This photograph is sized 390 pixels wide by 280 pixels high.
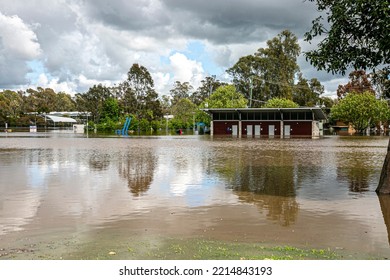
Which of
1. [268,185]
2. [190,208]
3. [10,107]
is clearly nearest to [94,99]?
[10,107]

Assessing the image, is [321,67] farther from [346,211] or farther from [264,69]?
[264,69]

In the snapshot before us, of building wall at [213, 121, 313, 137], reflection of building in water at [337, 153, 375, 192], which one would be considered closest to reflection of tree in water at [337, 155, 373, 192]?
reflection of building in water at [337, 153, 375, 192]

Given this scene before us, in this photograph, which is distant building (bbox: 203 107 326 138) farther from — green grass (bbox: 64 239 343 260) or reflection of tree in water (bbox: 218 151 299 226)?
green grass (bbox: 64 239 343 260)

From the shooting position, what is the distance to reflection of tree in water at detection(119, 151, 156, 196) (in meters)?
16.0

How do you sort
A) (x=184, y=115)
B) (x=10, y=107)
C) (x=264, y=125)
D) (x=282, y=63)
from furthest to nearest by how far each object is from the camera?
(x=10, y=107) → (x=184, y=115) → (x=282, y=63) → (x=264, y=125)

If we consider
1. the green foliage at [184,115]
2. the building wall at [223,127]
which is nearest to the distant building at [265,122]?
the building wall at [223,127]

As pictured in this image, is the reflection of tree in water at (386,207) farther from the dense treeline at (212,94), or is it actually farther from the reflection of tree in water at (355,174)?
the dense treeline at (212,94)

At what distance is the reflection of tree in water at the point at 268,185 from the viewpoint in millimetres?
12117

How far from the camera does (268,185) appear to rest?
16750 millimetres

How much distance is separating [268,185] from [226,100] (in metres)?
75.9

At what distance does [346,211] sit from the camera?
39.4 feet

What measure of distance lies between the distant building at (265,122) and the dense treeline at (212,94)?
529cm

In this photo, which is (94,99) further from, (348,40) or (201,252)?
(201,252)

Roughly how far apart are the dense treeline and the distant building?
5295 millimetres
